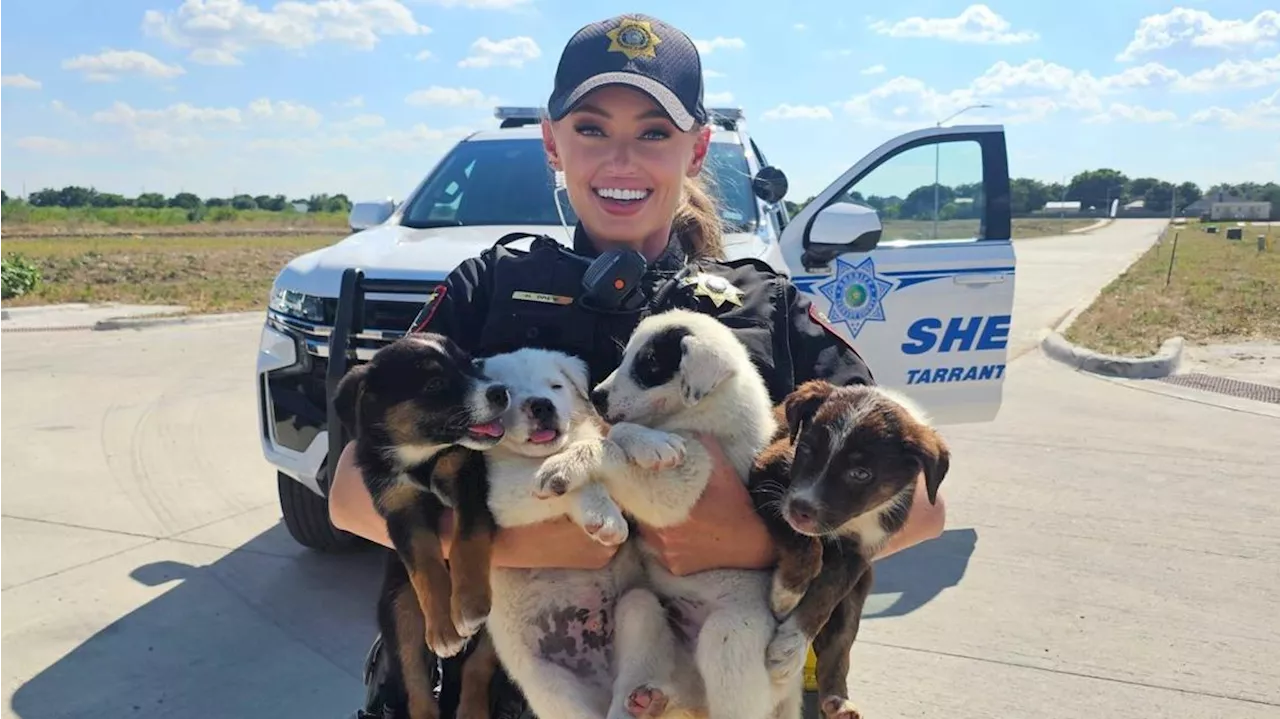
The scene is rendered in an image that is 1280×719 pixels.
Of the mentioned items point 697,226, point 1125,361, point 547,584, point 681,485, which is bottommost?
point 1125,361

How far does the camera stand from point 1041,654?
4891mm

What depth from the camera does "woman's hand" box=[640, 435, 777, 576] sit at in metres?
2.45

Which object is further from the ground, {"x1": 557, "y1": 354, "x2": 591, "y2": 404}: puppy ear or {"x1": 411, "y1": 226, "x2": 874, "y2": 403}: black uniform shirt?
{"x1": 411, "y1": 226, "x2": 874, "y2": 403}: black uniform shirt

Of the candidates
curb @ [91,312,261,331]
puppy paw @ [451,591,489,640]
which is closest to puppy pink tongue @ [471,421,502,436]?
puppy paw @ [451,591,489,640]

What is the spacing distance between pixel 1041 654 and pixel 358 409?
146 inches

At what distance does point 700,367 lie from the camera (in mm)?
2539

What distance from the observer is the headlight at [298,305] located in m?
5.24

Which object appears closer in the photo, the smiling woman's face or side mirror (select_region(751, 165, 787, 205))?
the smiling woman's face

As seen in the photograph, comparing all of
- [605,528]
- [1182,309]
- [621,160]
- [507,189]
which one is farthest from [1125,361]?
[605,528]

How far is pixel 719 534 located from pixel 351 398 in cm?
96

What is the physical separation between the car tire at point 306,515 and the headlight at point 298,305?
985 mm

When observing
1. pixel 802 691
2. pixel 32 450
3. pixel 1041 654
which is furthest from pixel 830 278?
pixel 32 450

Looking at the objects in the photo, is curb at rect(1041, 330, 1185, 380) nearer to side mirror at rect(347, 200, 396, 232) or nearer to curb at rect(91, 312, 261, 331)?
side mirror at rect(347, 200, 396, 232)

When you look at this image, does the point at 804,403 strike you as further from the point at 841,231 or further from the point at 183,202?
the point at 183,202
